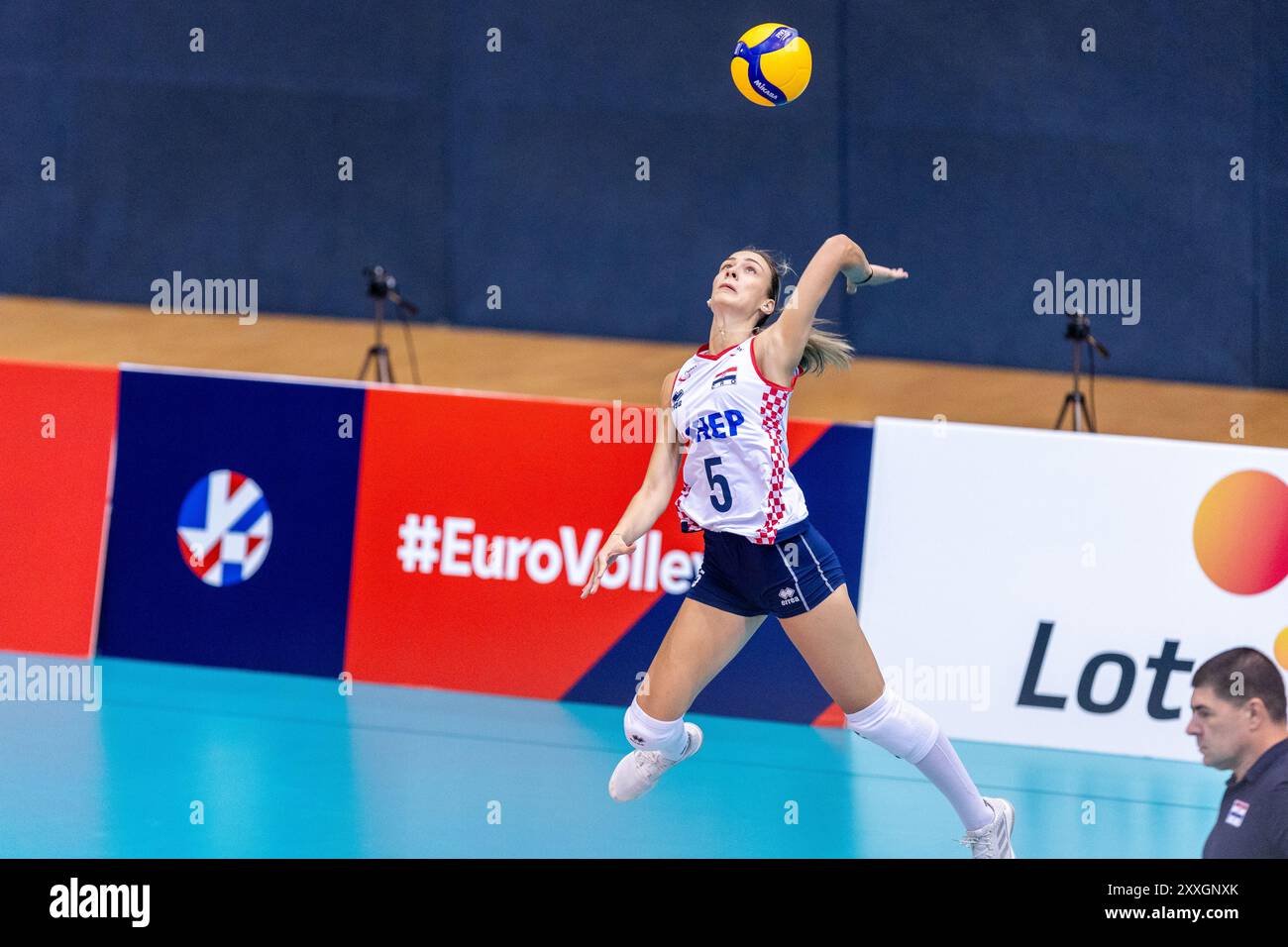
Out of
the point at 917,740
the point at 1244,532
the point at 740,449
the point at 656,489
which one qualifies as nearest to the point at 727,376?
the point at 740,449

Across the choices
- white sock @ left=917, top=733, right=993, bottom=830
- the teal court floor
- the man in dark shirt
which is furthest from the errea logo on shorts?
the man in dark shirt

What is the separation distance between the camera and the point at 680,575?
8695mm

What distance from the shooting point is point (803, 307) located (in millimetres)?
6426

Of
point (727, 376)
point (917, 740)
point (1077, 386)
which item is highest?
point (1077, 386)

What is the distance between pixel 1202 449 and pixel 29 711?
5533mm

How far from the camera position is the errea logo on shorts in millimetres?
8719

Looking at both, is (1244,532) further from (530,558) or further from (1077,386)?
(1077,386)

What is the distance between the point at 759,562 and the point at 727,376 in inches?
26.4

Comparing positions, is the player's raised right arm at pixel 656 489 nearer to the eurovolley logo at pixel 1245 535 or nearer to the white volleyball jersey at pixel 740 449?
the white volleyball jersey at pixel 740 449

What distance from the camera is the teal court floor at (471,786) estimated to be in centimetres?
720

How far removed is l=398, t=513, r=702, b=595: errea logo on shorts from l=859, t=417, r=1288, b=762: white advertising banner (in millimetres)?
955

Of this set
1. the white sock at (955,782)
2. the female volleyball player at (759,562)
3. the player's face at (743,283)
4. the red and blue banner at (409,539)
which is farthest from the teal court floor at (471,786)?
the player's face at (743,283)
